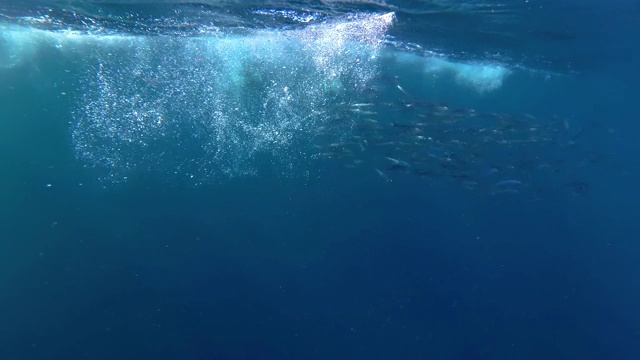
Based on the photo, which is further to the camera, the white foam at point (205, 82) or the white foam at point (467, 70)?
the white foam at point (467, 70)

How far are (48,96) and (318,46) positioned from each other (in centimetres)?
3878

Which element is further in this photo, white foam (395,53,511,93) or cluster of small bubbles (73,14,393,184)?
white foam (395,53,511,93)

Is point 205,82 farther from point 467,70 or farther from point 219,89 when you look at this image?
point 467,70

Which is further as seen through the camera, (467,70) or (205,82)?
(205,82)

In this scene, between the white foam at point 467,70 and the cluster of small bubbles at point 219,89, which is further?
the white foam at point 467,70

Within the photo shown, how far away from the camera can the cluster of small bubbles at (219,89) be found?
58.4ft

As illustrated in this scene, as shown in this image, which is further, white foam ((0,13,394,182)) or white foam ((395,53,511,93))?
white foam ((395,53,511,93))

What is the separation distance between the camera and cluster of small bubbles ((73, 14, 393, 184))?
58.4ft

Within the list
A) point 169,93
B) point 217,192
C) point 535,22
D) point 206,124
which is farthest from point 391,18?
point 217,192

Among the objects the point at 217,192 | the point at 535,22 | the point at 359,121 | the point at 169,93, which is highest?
the point at 535,22

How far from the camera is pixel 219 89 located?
96.1 ft

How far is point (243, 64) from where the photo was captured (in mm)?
23812

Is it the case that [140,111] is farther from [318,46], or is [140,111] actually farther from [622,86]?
[622,86]

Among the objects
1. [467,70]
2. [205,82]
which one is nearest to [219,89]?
[205,82]
